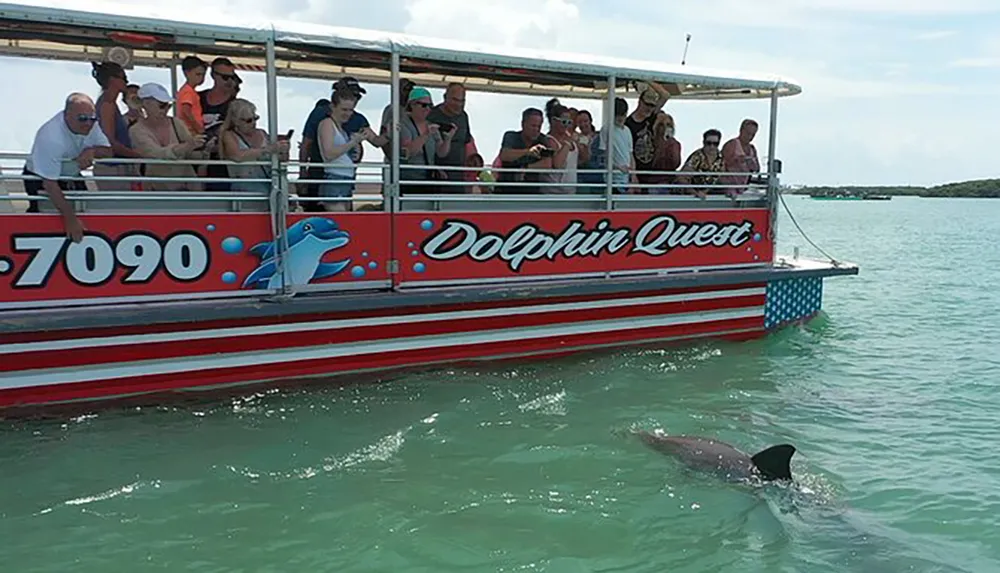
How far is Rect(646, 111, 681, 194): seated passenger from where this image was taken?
935 centimetres

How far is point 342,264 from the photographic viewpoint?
7191 millimetres

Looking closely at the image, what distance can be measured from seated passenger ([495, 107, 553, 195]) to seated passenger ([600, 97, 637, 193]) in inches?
27.8

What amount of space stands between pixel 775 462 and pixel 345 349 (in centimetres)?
365

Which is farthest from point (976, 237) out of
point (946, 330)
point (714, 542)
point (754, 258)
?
point (714, 542)

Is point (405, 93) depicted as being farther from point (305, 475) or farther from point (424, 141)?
point (305, 475)

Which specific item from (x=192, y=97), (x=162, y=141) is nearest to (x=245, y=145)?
(x=162, y=141)

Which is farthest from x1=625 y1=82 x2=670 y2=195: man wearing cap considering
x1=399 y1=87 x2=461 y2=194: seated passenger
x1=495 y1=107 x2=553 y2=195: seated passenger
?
x1=399 y1=87 x2=461 y2=194: seated passenger

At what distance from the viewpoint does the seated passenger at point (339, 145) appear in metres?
7.12

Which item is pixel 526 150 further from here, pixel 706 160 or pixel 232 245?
pixel 232 245

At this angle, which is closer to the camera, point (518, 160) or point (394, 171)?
point (394, 171)

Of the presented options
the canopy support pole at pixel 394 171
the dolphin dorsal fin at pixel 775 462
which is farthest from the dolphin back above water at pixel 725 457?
the canopy support pole at pixel 394 171

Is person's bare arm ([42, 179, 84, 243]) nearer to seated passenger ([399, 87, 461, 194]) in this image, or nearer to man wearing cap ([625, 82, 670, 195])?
seated passenger ([399, 87, 461, 194])

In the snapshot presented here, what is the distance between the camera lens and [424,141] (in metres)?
7.66

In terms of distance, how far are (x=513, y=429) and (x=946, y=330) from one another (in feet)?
28.0
